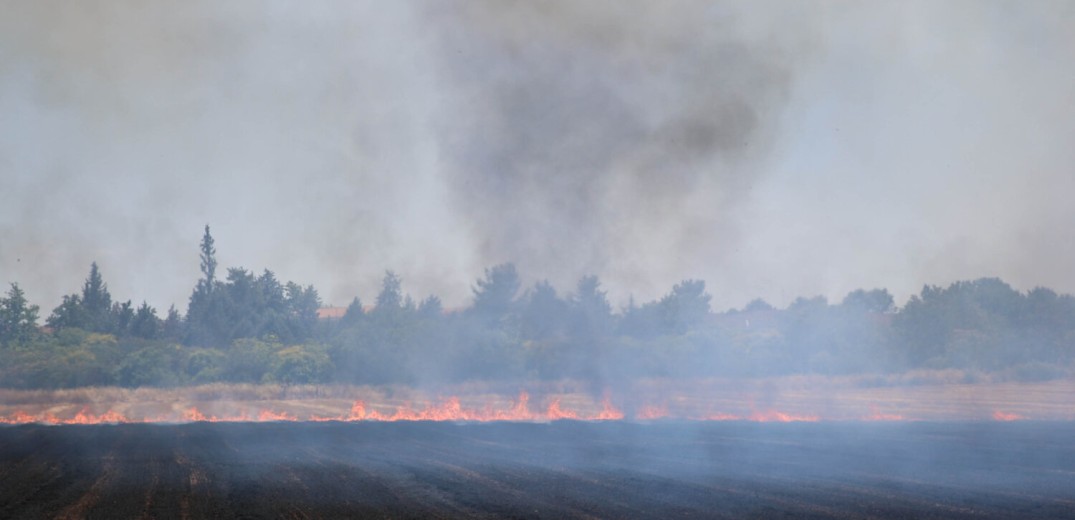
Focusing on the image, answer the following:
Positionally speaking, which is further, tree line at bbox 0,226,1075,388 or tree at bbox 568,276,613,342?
tree line at bbox 0,226,1075,388

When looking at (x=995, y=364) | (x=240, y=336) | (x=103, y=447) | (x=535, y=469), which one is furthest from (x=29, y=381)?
(x=995, y=364)

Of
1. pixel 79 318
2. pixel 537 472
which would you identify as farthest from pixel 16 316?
pixel 537 472

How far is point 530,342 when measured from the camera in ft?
200

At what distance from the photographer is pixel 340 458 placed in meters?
28.3

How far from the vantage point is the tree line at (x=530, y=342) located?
6003cm

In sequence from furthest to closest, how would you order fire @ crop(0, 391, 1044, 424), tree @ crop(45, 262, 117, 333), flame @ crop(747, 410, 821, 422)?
tree @ crop(45, 262, 117, 333) → fire @ crop(0, 391, 1044, 424) → flame @ crop(747, 410, 821, 422)

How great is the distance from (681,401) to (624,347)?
19.6 feet

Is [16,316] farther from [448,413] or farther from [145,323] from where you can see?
[448,413]

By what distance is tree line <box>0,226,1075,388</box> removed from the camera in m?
60.0

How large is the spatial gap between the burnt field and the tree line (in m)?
17.8

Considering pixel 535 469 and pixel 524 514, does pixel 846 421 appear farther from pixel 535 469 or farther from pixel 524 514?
pixel 524 514


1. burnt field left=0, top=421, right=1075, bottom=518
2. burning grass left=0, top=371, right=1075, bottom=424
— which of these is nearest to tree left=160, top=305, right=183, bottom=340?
burning grass left=0, top=371, right=1075, bottom=424

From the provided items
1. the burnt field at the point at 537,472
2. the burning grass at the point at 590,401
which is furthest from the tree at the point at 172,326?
the burnt field at the point at 537,472

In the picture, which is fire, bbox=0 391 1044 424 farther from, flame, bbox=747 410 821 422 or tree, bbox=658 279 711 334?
tree, bbox=658 279 711 334
